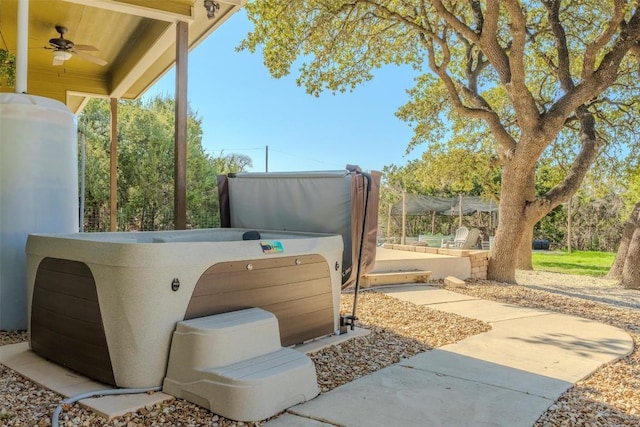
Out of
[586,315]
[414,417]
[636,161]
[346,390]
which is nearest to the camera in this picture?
[414,417]

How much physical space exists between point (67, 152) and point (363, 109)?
2314cm

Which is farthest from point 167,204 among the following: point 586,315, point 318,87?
point 586,315

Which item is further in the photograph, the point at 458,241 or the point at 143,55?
the point at 458,241

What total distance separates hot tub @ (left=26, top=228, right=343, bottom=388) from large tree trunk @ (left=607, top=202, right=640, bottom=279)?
25.4 ft

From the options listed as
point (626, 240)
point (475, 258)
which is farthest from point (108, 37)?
point (626, 240)

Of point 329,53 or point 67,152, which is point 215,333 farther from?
point 329,53

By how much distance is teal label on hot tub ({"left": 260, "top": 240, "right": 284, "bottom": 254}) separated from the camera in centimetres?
273

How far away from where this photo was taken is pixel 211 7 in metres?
4.52

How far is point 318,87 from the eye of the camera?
823 centimetres

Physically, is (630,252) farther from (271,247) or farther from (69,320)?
(69,320)

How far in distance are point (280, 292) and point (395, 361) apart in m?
0.88

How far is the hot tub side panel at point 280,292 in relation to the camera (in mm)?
2459

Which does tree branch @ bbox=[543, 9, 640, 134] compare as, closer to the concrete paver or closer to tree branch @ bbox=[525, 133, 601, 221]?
tree branch @ bbox=[525, 133, 601, 221]

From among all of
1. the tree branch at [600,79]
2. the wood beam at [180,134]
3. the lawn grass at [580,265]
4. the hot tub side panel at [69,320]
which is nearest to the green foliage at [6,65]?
the wood beam at [180,134]
